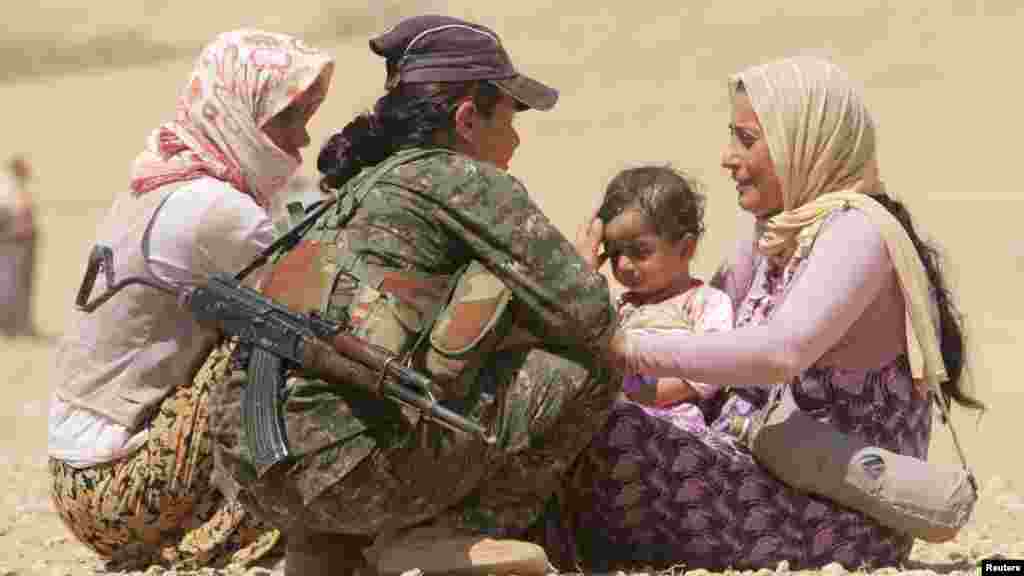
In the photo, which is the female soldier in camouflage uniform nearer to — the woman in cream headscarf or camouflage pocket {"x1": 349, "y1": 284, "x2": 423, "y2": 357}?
camouflage pocket {"x1": 349, "y1": 284, "x2": 423, "y2": 357}

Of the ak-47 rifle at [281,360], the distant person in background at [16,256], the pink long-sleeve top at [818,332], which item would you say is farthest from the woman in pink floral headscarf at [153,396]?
the distant person in background at [16,256]

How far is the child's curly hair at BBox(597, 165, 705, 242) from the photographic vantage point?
6.42 m

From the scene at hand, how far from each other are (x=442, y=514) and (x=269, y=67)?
1.76 meters

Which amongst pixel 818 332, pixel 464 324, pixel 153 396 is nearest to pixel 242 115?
pixel 153 396

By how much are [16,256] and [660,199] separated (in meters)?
15.6

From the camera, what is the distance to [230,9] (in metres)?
48.2

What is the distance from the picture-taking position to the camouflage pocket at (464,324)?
5.37 m

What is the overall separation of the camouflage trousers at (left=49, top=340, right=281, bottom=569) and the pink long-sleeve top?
51.5 inches

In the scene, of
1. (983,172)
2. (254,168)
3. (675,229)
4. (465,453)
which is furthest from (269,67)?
(983,172)

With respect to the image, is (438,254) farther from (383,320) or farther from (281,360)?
(281,360)

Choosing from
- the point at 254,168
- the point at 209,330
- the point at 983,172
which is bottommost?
the point at 983,172

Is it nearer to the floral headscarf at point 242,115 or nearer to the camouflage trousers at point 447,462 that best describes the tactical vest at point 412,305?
the camouflage trousers at point 447,462

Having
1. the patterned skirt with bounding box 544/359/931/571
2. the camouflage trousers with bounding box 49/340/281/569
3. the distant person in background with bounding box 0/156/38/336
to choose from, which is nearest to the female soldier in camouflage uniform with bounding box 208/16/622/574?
the patterned skirt with bounding box 544/359/931/571

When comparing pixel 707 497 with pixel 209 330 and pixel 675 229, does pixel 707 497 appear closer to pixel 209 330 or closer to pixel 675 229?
pixel 675 229
